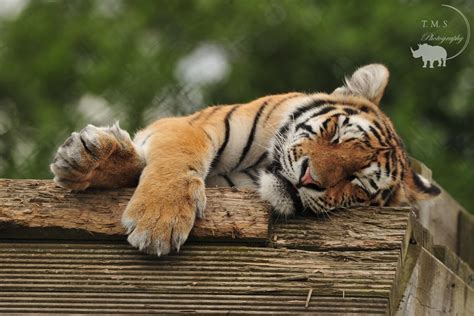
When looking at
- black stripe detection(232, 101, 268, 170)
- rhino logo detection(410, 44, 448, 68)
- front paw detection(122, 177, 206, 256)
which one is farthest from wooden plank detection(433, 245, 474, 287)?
rhino logo detection(410, 44, 448, 68)

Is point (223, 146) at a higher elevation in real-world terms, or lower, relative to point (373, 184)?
higher

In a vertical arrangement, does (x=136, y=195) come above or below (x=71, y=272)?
above

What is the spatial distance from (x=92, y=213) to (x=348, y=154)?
0.78 meters

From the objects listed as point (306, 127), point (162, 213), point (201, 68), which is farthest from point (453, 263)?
point (201, 68)

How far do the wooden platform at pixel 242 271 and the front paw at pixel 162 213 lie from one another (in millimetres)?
29

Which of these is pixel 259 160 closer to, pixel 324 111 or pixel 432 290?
pixel 324 111

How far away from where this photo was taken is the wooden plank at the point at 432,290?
7.59ft

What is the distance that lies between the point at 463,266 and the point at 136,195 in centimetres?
85

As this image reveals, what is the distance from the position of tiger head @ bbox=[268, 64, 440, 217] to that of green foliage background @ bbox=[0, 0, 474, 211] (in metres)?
1.86

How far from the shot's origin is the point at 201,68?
18.9 ft

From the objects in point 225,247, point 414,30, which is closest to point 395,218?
point 225,247

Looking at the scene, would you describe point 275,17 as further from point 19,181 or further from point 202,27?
point 19,181

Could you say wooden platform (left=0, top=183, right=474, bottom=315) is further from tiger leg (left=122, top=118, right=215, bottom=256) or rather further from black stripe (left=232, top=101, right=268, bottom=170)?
black stripe (left=232, top=101, right=268, bottom=170)

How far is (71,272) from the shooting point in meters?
2.27
